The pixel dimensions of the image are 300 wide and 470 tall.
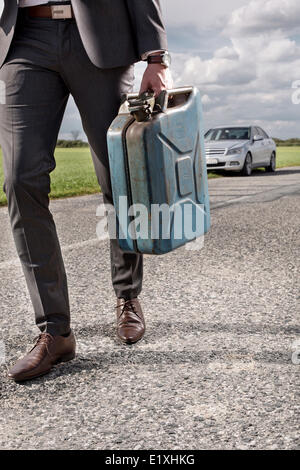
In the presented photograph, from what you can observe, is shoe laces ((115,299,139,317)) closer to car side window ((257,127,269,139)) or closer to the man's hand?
the man's hand

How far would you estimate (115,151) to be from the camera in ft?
8.19

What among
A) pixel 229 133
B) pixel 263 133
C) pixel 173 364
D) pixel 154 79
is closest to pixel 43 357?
pixel 173 364

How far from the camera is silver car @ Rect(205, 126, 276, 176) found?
16141 mm

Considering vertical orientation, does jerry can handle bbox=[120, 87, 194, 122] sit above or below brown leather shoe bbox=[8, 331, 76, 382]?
above

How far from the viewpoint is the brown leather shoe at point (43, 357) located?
2.53 m

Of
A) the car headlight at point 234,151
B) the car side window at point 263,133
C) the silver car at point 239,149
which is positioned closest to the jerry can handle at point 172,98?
the silver car at point 239,149

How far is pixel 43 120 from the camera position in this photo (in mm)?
2566

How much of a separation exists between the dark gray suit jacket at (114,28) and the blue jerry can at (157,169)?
0.19 metres

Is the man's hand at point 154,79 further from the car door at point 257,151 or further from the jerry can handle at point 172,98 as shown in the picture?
the car door at point 257,151

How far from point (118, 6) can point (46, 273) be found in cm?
111

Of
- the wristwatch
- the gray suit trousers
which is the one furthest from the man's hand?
the gray suit trousers

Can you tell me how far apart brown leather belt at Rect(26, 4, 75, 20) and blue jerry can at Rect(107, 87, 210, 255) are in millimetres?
398
